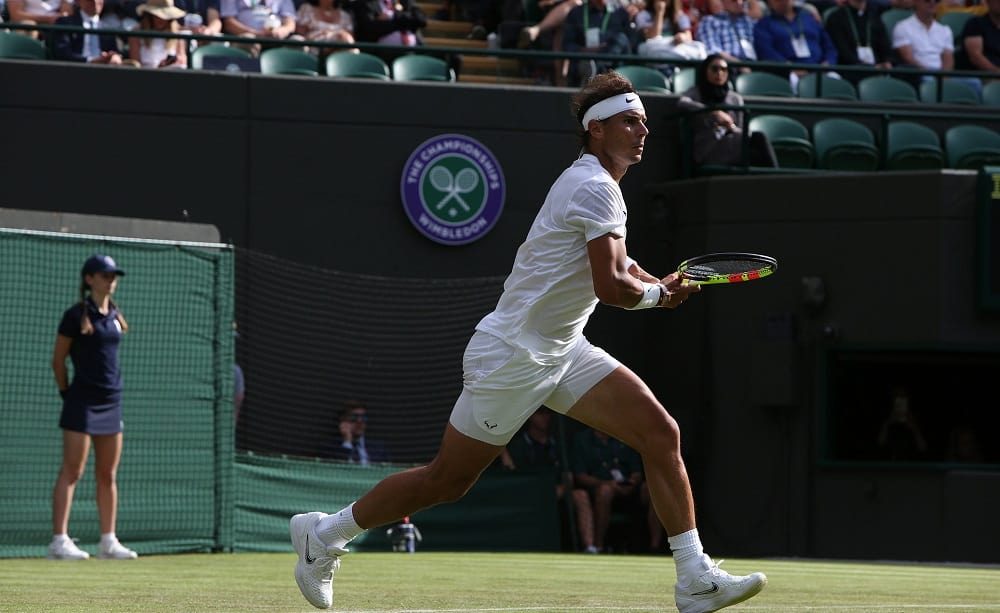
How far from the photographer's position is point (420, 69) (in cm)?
1736

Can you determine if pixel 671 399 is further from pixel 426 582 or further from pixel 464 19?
pixel 426 582

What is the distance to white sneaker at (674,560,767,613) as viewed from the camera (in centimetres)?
639

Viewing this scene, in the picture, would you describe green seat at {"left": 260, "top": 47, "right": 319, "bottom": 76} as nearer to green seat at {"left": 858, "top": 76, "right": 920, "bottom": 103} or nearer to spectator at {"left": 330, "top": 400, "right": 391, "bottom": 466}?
spectator at {"left": 330, "top": 400, "right": 391, "bottom": 466}

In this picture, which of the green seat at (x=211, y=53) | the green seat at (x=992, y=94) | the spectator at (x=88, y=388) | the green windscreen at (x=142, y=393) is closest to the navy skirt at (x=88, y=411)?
the spectator at (x=88, y=388)

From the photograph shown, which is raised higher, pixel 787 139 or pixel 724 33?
pixel 724 33

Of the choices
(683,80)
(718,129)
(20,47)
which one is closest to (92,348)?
(20,47)

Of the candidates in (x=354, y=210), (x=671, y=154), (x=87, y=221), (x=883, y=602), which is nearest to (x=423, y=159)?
(x=354, y=210)

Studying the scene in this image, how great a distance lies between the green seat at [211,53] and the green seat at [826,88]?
6214 mm

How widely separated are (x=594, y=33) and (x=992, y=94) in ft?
15.7

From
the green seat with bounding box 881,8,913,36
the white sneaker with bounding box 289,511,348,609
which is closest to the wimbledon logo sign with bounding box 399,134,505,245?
the green seat with bounding box 881,8,913,36

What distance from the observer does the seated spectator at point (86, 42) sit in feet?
52.6

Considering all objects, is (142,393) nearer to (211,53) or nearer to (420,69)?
(211,53)

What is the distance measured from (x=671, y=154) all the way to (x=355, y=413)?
457cm

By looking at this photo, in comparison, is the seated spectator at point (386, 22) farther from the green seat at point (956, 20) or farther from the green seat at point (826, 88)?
the green seat at point (956, 20)
